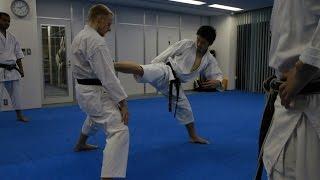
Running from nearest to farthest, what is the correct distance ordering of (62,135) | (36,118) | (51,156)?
(51,156) → (62,135) → (36,118)

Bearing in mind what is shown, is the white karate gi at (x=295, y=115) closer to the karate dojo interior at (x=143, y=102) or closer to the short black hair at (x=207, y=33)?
the karate dojo interior at (x=143, y=102)

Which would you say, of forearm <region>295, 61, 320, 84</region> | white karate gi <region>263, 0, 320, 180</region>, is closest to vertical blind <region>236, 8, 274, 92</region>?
white karate gi <region>263, 0, 320, 180</region>

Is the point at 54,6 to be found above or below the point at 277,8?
above

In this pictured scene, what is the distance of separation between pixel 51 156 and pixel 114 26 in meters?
5.78

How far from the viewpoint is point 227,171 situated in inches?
107

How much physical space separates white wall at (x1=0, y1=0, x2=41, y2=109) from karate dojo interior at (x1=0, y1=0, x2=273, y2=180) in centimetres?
2

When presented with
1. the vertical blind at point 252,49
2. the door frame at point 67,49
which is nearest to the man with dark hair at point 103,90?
the door frame at point 67,49

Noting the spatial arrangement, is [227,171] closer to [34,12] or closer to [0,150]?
[0,150]

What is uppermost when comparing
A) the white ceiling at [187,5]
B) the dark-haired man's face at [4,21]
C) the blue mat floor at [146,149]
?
the white ceiling at [187,5]

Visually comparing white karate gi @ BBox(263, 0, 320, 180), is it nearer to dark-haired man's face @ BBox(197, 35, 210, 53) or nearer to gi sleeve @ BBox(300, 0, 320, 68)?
gi sleeve @ BBox(300, 0, 320, 68)

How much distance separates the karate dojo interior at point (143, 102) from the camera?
290cm

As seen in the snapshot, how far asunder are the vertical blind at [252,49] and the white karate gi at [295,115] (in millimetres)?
8379

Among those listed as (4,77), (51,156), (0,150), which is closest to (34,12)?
(4,77)

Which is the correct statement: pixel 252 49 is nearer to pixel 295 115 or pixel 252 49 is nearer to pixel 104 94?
pixel 104 94
